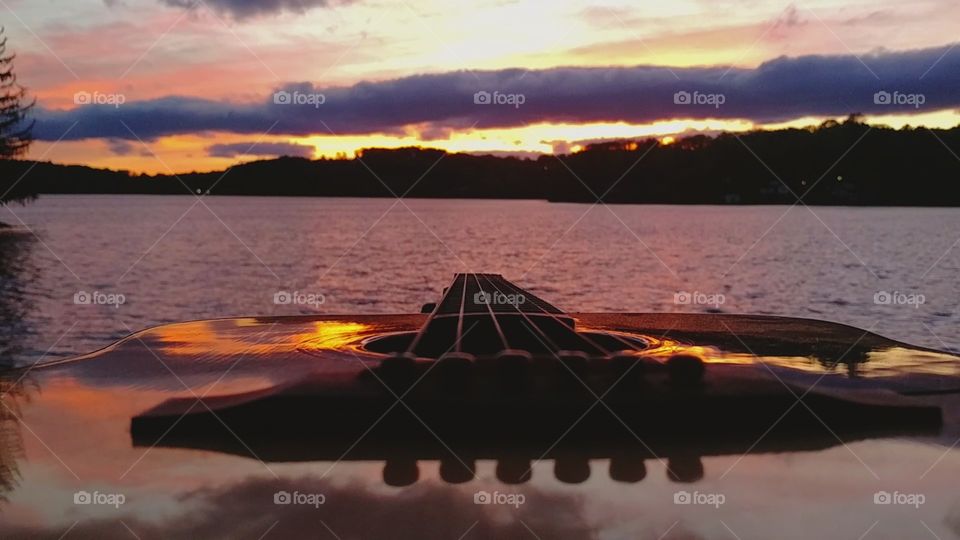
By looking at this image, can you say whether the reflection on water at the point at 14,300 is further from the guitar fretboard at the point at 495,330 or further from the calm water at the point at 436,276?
the guitar fretboard at the point at 495,330

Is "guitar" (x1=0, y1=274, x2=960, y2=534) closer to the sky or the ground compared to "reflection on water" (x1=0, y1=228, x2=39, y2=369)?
closer to the ground

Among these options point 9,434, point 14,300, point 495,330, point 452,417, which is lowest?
point 9,434

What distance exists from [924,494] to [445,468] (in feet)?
14.4

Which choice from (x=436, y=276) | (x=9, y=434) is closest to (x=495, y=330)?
(x=9, y=434)

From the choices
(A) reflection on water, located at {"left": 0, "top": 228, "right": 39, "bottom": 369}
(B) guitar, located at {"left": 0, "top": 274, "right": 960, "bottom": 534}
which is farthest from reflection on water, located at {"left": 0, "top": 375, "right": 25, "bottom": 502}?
(A) reflection on water, located at {"left": 0, "top": 228, "right": 39, "bottom": 369}

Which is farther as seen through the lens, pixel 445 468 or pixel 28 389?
pixel 28 389

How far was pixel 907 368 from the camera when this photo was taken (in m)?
13.0

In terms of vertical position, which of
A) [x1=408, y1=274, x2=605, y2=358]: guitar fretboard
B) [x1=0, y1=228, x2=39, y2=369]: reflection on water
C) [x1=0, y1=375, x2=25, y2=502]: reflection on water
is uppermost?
[x1=0, y1=228, x2=39, y2=369]: reflection on water

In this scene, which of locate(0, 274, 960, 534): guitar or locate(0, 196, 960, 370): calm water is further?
locate(0, 196, 960, 370): calm water

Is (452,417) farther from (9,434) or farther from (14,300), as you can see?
(14,300)

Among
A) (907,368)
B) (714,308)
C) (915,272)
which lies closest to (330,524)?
(907,368)

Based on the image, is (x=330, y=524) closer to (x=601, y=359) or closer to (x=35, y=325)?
(x=601, y=359)

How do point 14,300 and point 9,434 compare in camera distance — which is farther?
point 14,300

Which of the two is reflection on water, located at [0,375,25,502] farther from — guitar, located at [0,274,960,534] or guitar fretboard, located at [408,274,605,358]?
guitar fretboard, located at [408,274,605,358]
